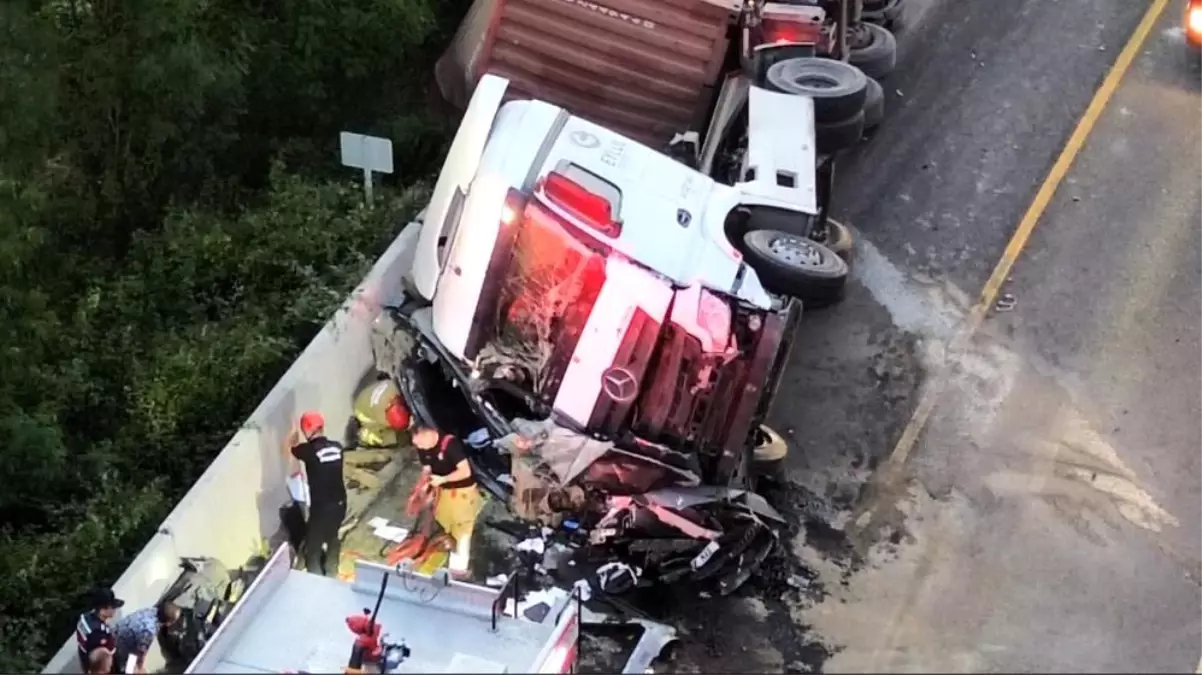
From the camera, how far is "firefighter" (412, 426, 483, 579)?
797 centimetres

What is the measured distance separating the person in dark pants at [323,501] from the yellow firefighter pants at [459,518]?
547 mm

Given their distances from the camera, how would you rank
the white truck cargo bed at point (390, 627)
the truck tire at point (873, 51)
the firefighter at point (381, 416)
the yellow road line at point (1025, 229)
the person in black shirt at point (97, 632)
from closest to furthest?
the white truck cargo bed at point (390, 627)
the person in black shirt at point (97, 632)
the firefighter at point (381, 416)
the yellow road line at point (1025, 229)
the truck tire at point (873, 51)

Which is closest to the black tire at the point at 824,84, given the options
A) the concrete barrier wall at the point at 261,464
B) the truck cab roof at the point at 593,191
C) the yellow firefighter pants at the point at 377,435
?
the truck cab roof at the point at 593,191

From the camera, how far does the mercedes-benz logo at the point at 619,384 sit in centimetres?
787

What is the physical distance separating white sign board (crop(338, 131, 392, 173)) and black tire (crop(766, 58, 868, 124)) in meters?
2.67

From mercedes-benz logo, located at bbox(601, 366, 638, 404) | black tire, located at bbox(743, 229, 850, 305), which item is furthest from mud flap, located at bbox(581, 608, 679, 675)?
black tire, located at bbox(743, 229, 850, 305)

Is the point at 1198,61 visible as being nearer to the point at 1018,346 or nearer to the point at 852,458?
the point at 1018,346

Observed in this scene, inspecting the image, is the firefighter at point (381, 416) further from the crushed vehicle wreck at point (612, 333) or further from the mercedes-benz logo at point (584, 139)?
the mercedes-benz logo at point (584, 139)

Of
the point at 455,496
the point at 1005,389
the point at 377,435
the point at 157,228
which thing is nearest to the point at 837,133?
the point at 1005,389

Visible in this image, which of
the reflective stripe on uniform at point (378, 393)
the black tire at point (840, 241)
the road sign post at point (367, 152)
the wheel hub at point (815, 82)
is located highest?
the wheel hub at point (815, 82)

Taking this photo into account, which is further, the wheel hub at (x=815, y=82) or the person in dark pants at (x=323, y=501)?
the wheel hub at (x=815, y=82)

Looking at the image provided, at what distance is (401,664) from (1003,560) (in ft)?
11.2

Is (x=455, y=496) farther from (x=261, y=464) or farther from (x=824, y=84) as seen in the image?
(x=824, y=84)

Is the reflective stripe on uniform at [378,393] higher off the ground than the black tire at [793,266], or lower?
lower
